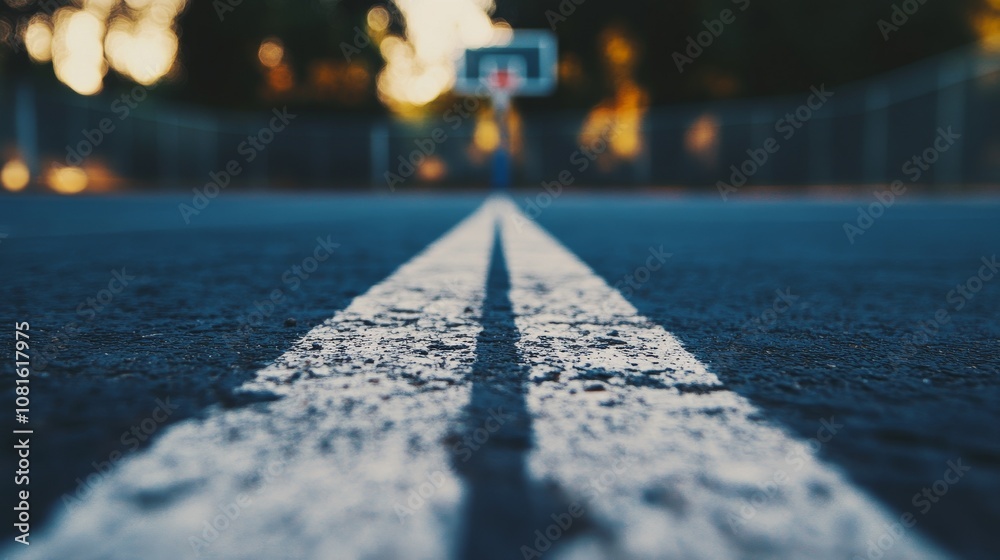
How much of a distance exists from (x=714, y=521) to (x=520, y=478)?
240 mm

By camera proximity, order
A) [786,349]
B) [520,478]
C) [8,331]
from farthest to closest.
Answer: [8,331], [786,349], [520,478]

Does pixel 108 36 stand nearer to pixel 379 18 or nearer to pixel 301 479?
pixel 379 18

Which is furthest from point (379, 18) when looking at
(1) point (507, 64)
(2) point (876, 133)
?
(2) point (876, 133)

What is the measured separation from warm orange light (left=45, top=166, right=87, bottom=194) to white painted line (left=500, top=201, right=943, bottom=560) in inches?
661

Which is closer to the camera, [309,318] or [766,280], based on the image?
[309,318]

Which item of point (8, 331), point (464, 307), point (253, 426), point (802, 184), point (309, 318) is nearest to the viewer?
point (253, 426)

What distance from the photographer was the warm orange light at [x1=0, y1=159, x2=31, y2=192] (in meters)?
14.9

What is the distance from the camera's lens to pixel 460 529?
807 mm

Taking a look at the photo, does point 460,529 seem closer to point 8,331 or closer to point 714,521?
point 714,521

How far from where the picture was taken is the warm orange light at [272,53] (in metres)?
33.6

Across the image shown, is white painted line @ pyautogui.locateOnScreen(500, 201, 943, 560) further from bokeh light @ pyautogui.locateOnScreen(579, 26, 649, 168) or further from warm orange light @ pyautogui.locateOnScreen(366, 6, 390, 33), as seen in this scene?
warm orange light @ pyautogui.locateOnScreen(366, 6, 390, 33)

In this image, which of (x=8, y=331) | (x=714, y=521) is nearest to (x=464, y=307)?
(x=8, y=331)

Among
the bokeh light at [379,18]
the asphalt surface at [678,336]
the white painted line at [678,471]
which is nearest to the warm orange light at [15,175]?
the asphalt surface at [678,336]

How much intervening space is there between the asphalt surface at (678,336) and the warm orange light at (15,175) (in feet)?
40.3
